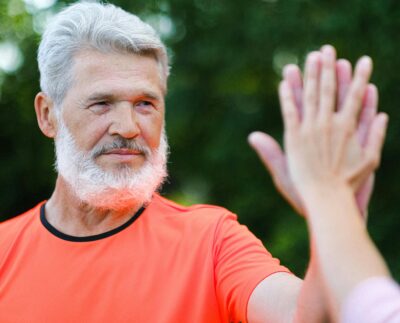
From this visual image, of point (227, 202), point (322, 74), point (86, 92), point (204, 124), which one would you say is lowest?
point (227, 202)

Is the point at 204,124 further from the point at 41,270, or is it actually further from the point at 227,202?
the point at 41,270

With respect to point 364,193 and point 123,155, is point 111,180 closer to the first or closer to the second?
point 123,155

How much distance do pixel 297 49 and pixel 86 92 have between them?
5213 mm

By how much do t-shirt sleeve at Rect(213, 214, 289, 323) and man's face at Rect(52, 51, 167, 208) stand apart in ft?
1.41

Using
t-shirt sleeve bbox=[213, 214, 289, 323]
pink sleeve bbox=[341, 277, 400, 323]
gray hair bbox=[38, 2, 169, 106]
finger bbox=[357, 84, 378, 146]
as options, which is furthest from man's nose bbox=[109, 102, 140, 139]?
pink sleeve bbox=[341, 277, 400, 323]

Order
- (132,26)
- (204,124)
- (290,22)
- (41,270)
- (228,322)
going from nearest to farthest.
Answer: (228,322), (41,270), (132,26), (290,22), (204,124)

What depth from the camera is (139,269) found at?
2662 millimetres

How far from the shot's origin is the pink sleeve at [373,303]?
1216 millimetres

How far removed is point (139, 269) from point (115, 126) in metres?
0.55

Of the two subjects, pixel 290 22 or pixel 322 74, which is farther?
pixel 290 22

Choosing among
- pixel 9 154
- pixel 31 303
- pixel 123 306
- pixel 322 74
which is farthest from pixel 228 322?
pixel 9 154

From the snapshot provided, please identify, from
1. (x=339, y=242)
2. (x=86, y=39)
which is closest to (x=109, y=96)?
(x=86, y=39)

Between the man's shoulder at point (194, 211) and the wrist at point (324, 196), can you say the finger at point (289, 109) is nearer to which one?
the wrist at point (324, 196)

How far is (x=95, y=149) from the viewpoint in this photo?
2.91m
